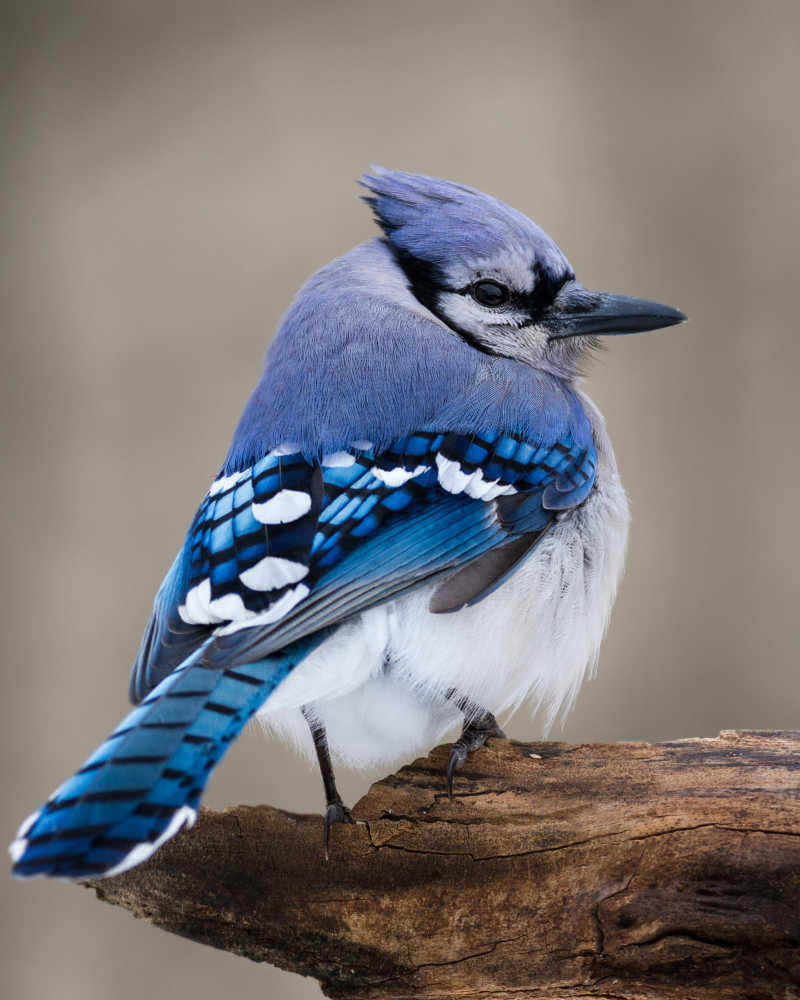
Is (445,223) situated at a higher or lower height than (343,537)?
higher

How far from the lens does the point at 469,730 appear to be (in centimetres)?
138

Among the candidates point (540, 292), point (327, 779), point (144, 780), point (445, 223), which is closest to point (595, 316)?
point (540, 292)

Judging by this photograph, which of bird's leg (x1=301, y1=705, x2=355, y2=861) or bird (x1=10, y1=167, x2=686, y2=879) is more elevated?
bird (x1=10, y1=167, x2=686, y2=879)

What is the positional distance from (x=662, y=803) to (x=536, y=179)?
190 centimetres

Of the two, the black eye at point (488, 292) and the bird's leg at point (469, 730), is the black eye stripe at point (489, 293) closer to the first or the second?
the black eye at point (488, 292)

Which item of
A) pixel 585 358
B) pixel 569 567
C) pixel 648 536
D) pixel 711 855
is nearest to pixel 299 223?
pixel 648 536

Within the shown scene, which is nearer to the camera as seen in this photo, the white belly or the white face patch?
the white belly

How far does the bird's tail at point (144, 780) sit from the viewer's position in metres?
0.95

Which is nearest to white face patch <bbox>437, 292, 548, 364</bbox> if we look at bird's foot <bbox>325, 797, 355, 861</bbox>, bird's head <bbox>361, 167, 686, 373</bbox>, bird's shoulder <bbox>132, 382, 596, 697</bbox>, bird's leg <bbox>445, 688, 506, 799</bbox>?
bird's head <bbox>361, 167, 686, 373</bbox>

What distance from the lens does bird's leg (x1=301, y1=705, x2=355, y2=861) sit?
1.29 meters

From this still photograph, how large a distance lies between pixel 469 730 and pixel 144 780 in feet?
1.59

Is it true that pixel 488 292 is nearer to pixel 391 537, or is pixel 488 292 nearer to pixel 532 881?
pixel 391 537

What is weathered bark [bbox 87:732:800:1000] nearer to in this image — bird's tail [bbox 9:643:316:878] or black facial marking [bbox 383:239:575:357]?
bird's tail [bbox 9:643:316:878]

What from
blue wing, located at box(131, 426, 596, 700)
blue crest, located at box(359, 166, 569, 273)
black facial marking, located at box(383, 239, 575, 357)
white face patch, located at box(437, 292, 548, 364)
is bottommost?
blue wing, located at box(131, 426, 596, 700)
